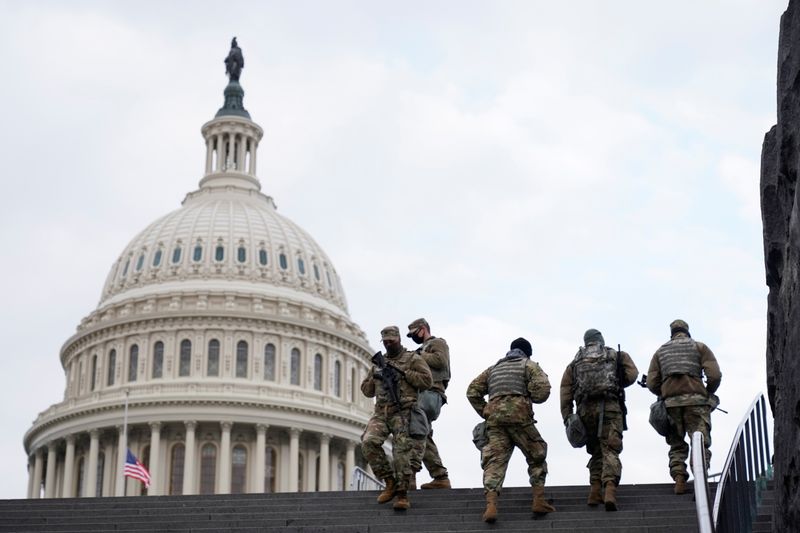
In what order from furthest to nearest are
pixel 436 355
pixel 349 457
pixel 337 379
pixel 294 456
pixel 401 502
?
pixel 337 379 < pixel 349 457 < pixel 294 456 < pixel 436 355 < pixel 401 502

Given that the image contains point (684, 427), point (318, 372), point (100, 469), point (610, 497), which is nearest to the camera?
point (610, 497)

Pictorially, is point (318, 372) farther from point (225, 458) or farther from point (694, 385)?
point (694, 385)

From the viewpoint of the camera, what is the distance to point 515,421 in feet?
48.8

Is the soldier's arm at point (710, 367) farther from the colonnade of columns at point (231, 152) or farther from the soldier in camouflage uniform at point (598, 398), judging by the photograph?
the colonnade of columns at point (231, 152)

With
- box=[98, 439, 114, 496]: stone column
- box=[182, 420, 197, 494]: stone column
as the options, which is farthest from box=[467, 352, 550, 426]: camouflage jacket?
box=[98, 439, 114, 496]: stone column

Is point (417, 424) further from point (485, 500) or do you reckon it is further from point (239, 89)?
point (239, 89)

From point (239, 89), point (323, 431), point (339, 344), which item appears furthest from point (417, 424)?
point (239, 89)

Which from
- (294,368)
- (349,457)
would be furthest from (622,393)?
(294,368)

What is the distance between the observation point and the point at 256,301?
87688 mm

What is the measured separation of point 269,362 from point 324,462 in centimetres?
761

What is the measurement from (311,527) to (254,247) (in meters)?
77.7

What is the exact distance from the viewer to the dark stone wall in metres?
9.72

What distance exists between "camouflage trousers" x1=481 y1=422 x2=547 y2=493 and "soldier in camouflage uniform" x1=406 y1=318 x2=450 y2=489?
2209 mm

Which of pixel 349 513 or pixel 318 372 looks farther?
pixel 318 372
